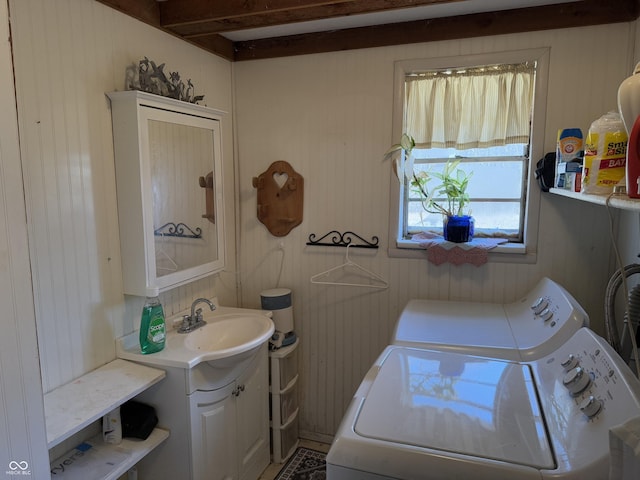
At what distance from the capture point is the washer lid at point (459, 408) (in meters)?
1.04

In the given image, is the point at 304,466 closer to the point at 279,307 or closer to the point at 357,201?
the point at 279,307

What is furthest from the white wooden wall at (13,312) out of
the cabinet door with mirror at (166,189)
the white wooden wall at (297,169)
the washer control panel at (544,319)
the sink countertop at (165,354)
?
the washer control panel at (544,319)

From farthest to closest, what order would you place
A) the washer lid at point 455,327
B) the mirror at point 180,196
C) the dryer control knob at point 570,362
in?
the mirror at point 180,196 → the washer lid at point 455,327 → the dryer control knob at point 570,362

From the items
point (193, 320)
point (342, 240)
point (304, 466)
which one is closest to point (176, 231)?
point (193, 320)

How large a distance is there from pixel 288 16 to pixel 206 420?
1788 millimetres

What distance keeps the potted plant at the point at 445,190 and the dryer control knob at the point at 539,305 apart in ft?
1.47

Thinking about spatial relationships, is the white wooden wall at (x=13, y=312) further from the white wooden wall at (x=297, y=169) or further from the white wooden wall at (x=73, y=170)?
the white wooden wall at (x=73, y=170)

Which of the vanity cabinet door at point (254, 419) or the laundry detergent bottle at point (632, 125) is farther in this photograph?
the vanity cabinet door at point (254, 419)

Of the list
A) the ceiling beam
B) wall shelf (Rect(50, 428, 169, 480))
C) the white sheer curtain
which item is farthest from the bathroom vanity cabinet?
the ceiling beam

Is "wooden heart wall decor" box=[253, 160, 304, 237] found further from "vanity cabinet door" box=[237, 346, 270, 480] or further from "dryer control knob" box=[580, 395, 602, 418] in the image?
"dryer control knob" box=[580, 395, 602, 418]

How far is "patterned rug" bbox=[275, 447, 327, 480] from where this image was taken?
2271 mm

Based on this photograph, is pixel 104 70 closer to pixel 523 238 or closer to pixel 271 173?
pixel 271 173

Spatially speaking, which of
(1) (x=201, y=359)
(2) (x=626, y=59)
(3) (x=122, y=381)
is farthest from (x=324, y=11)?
(3) (x=122, y=381)

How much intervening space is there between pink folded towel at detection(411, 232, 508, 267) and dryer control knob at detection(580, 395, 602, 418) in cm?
111
